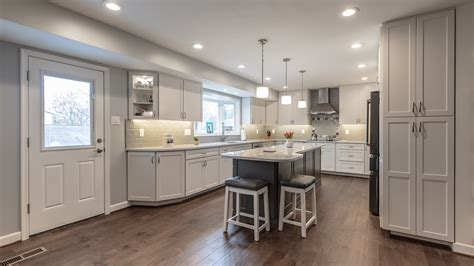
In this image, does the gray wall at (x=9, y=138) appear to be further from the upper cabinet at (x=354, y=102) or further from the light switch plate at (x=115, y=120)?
the upper cabinet at (x=354, y=102)

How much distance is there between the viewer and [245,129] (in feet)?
23.2

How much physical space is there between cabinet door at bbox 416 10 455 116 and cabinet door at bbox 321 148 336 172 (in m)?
4.07

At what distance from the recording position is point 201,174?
444cm

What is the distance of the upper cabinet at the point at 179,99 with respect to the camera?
4133 millimetres

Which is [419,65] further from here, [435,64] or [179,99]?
[179,99]

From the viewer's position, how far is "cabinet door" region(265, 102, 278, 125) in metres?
7.63

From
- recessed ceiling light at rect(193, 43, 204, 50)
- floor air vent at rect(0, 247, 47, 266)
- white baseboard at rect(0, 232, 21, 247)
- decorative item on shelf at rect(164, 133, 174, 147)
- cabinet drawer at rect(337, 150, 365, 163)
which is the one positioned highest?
recessed ceiling light at rect(193, 43, 204, 50)

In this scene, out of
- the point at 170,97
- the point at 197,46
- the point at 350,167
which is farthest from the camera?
the point at 350,167

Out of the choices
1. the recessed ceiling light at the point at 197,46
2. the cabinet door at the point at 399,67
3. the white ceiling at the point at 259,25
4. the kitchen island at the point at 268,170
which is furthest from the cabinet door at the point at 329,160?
the recessed ceiling light at the point at 197,46

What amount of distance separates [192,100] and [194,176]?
4.93ft

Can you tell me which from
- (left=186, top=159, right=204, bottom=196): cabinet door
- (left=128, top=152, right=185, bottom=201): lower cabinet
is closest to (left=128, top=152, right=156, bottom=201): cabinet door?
(left=128, top=152, right=185, bottom=201): lower cabinet

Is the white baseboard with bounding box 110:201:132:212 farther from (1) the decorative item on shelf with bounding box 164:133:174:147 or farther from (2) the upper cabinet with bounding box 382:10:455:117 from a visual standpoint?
(2) the upper cabinet with bounding box 382:10:455:117

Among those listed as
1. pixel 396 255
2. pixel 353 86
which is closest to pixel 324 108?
pixel 353 86

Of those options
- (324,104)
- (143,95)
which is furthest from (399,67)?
(324,104)
